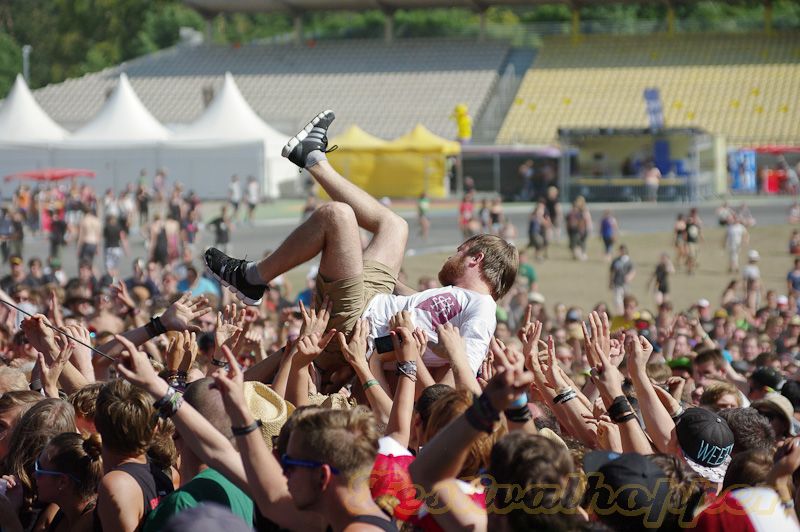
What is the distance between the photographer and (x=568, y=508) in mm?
3055

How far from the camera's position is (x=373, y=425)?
333 cm

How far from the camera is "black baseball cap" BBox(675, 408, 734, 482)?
4.21 meters

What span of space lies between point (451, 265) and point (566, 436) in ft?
3.04

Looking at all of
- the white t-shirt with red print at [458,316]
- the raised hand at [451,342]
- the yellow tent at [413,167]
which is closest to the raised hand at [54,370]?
the white t-shirt with red print at [458,316]

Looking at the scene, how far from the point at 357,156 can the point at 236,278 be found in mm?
34313

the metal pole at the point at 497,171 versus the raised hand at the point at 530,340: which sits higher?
the raised hand at the point at 530,340

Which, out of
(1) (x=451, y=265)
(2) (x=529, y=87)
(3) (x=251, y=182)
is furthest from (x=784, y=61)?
(1) (x=451, y=265)

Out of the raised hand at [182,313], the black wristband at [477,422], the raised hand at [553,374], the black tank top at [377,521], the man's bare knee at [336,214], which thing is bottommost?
the raised hand at [553,374]

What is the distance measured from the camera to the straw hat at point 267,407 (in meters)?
4.16

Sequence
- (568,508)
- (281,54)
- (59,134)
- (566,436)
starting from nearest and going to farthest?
(568,508)
(566,436)
(59,134)
(281,54)

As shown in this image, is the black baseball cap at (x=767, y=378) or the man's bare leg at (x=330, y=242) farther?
the black baseball cap at (x=767, y=378)

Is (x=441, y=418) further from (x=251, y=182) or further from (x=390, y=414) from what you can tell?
(x=251, y=182)

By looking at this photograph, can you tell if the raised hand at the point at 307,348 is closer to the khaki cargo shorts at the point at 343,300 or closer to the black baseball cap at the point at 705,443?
the khaki cargo shorts at the point at 343,300

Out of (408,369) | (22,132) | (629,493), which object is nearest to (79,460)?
(408,369)
